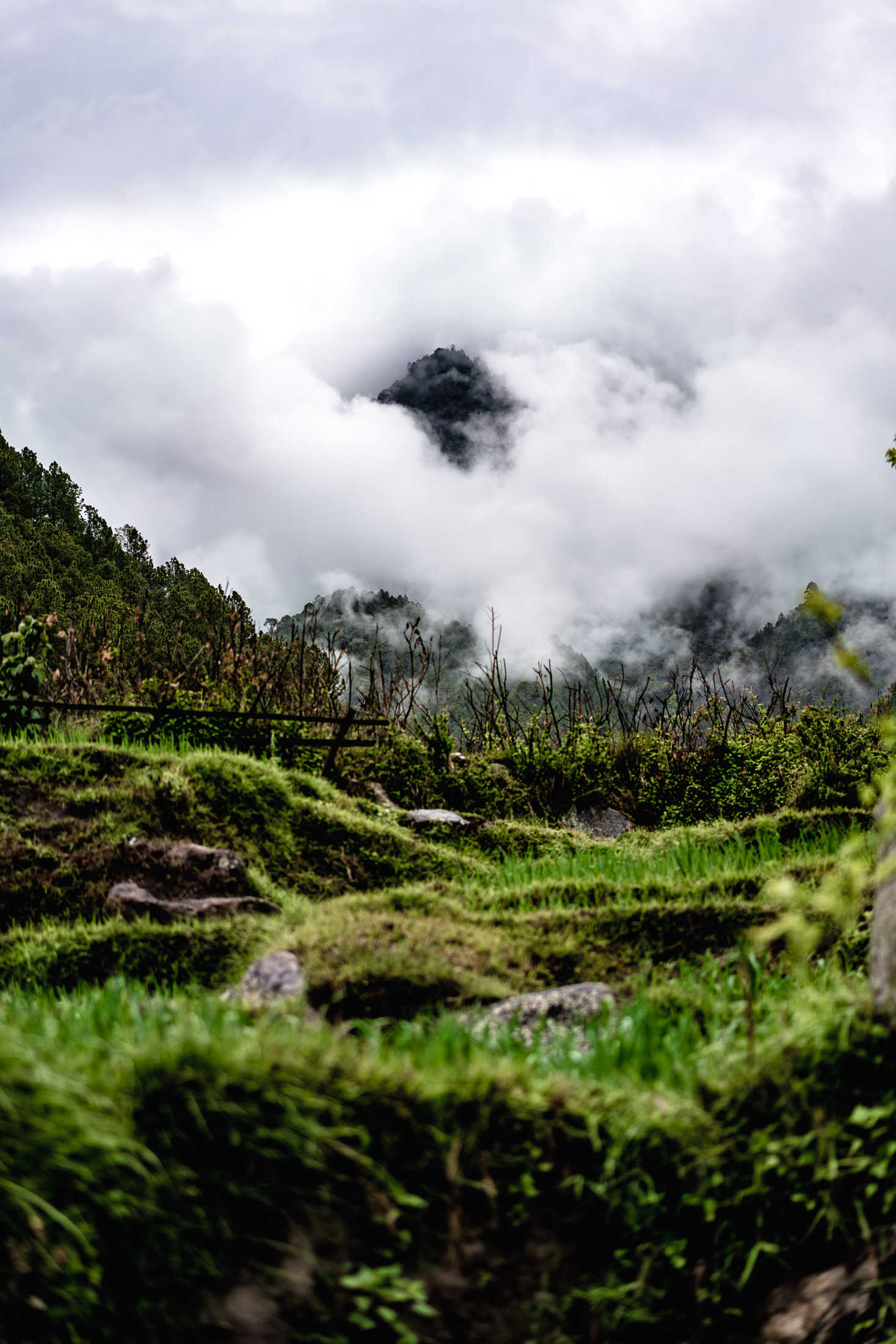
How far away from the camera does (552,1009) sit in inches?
155

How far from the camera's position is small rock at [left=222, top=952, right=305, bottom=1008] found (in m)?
4.03

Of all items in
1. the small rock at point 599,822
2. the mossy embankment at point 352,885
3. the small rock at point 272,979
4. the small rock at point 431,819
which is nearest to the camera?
the small rock at point 272,979

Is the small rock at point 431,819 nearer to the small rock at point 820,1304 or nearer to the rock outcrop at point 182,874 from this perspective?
the rock outcrop at point 182,874

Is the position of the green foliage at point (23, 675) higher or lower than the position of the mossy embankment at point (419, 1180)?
higher

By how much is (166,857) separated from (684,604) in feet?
611

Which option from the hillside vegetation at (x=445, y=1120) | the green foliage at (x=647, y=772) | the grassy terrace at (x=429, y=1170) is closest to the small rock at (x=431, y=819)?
the green foliage at (x=647, y=772)

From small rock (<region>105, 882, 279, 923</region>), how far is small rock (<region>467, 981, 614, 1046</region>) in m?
2.30

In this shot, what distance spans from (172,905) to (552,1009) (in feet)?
9.16

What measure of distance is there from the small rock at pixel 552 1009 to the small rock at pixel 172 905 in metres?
2.30

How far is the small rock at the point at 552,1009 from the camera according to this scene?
12.4 ft

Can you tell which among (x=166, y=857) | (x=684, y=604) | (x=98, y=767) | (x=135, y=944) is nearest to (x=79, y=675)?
(x=98, y=767)

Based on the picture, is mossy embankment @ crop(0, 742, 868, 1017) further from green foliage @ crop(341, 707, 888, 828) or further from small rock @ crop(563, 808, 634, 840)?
small rock @ crop(563, 808, 634, 840)

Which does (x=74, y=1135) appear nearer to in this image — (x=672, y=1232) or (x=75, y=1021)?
(x=75, y=1021)

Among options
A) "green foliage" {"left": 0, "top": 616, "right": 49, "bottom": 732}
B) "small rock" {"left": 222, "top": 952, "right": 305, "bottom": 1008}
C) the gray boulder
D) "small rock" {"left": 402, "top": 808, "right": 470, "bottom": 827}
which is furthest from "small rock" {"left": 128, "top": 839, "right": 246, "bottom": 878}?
"green foliage" {"left": 0, "top": 616, "right": 49, "bottom": 732}
